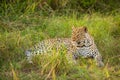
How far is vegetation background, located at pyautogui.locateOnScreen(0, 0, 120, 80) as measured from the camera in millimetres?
6066

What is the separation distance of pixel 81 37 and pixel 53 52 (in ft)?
2.77

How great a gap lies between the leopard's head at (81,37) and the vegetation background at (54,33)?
30 cm

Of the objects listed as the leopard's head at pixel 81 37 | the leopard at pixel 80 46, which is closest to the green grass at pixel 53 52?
the leopard at pixel 80 46

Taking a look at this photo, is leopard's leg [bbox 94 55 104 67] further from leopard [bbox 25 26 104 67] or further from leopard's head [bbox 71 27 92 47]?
leopard's head [bbox 71 27 92 47]

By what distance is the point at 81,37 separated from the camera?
688 cm

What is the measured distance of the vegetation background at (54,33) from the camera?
607cm

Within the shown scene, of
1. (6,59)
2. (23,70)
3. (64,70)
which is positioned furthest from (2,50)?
(64,70)

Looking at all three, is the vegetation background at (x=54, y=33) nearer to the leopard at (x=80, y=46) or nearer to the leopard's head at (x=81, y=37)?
the leopard at (x=80, y=46)

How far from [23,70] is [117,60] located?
1.51 metres

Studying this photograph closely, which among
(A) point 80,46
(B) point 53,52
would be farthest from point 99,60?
(B) point 53,52

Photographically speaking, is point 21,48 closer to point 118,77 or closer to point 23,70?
point 23,70

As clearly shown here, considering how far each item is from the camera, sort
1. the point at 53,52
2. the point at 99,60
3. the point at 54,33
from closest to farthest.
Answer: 1. the point at 53,52
2. the point at 99,60
3. the point at 54,33

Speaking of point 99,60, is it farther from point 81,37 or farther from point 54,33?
point 54,33

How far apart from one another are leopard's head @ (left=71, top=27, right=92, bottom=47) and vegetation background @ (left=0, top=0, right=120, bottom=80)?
295mm
